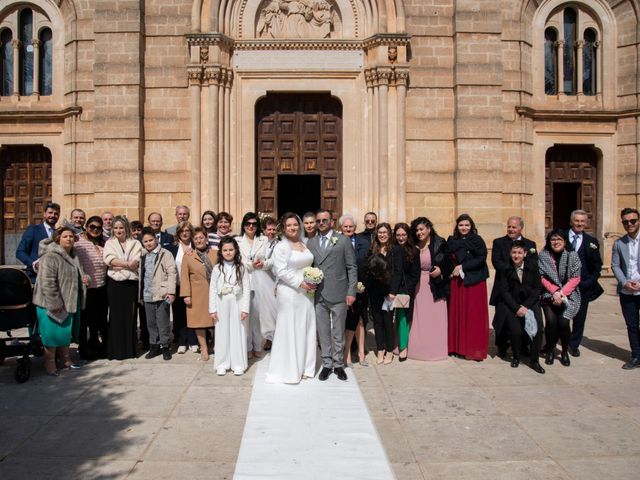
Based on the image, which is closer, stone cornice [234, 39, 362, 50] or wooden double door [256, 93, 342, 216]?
stone cornice [234, 39, 362, 50]

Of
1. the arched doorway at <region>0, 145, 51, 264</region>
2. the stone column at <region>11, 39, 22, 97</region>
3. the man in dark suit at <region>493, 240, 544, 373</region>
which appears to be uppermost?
the stone column at <region>11, 39, 22, 97</region>

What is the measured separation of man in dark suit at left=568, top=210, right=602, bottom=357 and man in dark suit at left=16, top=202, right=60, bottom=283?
7524 millimetres

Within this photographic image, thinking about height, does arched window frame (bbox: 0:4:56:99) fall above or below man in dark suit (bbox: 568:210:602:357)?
above

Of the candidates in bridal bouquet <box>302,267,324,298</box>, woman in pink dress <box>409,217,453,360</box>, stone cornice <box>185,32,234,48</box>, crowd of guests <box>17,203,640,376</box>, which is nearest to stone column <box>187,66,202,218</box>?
stone cornice <box>185,32,234,48</box>

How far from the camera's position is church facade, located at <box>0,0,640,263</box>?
12.7 metres

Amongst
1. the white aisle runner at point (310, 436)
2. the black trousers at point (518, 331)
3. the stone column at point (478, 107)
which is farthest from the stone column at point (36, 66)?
the black trousers at point (518, 331)

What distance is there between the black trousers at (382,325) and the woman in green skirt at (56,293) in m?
3.85

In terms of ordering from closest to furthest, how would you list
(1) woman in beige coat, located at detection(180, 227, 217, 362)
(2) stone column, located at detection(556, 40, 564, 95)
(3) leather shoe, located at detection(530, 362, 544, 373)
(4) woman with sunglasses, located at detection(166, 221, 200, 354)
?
1. (3) leather shoe, located at detection(530, 362, 544, 373)
2. (1) woman in beige coat, located at detection(180, 227, 217, 362)
3. (4) woman with sunglasses, located at detection(166, 221, 200, 354)
4. (2) stone column, located at detection(556, 40, 564, 95)

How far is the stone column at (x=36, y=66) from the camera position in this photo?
46.4 feet

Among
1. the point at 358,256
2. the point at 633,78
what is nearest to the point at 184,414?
the point at 358,256

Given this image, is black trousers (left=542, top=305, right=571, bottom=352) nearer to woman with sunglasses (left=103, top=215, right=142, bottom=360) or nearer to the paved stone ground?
the paved stone ground

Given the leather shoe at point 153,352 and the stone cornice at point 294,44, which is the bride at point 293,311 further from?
the stone cornice at point 294,44

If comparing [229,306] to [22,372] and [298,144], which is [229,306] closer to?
[22,372]

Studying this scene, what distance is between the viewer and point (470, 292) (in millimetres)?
7273
